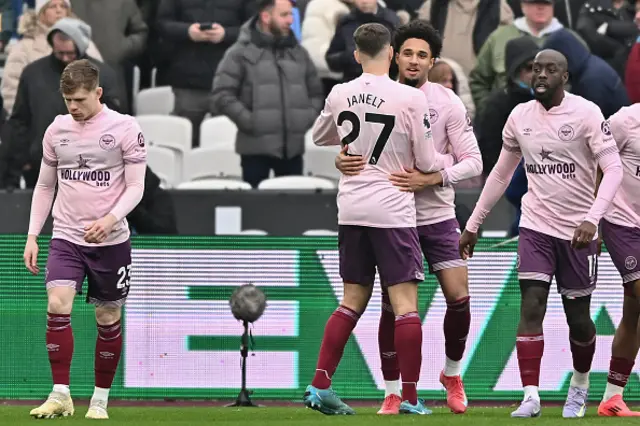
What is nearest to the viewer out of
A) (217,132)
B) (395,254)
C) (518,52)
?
(395,254)

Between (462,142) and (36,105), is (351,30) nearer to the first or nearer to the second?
(36,105)

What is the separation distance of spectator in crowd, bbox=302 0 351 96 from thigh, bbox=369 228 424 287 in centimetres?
653

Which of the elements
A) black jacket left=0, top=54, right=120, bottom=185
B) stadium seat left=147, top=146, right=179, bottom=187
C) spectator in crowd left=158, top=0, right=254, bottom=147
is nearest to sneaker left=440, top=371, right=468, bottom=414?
black jacket left=0, top=54, right=120, bottom=185

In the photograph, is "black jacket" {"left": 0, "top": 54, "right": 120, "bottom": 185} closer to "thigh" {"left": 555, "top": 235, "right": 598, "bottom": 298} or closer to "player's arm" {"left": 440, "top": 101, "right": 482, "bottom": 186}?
"player's arm" {"left": 440, "top": 101, "right": 482, "bottom": 186}

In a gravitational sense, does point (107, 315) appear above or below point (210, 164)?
below

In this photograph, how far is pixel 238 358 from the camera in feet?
40.4

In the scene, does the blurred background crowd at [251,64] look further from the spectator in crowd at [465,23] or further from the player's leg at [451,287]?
the player's leg at [451,287]

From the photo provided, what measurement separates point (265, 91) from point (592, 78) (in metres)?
3.05

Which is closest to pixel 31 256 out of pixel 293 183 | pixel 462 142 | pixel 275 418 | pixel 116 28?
pixel 275 418

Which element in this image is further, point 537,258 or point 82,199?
point 82,199

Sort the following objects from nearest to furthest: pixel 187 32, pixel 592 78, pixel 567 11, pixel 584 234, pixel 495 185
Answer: pixel 584 234 → pixel 495 185 → pixel 592 78 → pixel 187 32 → pixel 567 11

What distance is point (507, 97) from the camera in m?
14.4

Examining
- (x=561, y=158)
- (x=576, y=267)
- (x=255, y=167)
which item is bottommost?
(x=255, y=167)

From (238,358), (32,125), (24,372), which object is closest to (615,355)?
(238,358)
